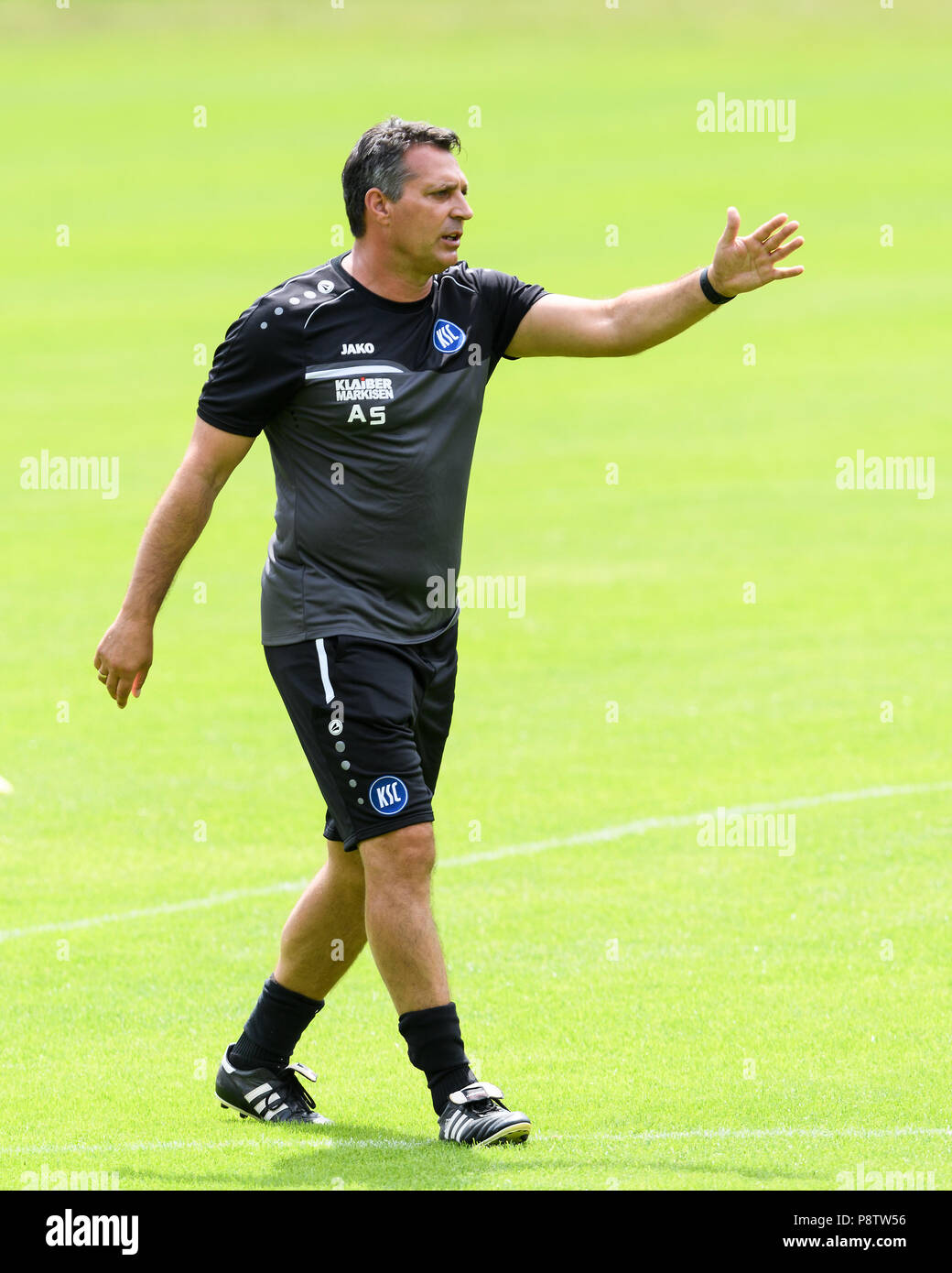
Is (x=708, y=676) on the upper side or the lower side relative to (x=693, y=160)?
lower

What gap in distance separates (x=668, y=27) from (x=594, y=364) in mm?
36649

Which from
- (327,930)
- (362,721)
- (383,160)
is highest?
(383,160)

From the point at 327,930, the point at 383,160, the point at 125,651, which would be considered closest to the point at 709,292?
the point at 383,160

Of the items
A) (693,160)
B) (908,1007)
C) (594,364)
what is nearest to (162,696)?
(908,1007)

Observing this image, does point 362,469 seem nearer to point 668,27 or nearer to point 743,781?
point 743,781

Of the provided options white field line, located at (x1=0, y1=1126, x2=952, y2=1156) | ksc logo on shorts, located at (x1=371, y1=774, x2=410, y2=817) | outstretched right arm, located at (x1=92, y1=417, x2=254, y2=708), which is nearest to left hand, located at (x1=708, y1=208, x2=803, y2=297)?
outstretched right arm, located at (x1=92, y1=417, x2=254, y2=708)

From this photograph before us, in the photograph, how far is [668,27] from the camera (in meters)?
60.5

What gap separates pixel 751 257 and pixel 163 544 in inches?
76.3

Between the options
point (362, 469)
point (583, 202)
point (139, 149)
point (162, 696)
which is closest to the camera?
point (362, 469)

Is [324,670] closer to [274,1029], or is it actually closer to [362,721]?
[362,721]

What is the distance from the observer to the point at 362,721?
6043 millimetres

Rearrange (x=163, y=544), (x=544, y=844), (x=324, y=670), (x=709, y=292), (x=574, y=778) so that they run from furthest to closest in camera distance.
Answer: (x=574, y=778) < (x=544, y=844) < (x=709, y=292) < (x=163, y=544) < (x=324, y=670)

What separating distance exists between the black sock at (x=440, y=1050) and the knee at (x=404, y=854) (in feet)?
1.25

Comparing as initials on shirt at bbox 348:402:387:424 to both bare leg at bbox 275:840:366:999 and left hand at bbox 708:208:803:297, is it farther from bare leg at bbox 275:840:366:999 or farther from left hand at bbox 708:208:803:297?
bare leg at bbox 275:840:366:999
